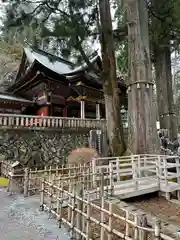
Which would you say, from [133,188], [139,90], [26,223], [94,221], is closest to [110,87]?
[139,90]

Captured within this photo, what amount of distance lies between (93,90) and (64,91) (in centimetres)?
204

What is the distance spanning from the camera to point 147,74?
8.09m

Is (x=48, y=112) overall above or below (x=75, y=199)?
above

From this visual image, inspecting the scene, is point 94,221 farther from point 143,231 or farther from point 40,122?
point 40,122

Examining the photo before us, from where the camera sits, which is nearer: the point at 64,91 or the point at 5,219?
the point at 5,219

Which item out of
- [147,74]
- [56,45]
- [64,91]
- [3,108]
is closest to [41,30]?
[56,45]

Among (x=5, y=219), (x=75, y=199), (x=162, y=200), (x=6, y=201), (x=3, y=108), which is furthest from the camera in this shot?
(x=3, y=108)

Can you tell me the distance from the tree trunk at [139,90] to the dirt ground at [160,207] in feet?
5.94

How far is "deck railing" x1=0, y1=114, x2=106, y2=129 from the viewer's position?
10.0m

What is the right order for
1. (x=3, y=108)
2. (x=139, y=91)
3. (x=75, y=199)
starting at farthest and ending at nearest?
(x=3, y=108), (x=139, y=91), (x=75, y=199)

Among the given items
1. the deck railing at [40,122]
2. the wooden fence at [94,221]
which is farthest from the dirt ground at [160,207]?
the deck railing at [40,122]

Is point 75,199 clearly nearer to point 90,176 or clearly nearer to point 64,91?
point 90,176

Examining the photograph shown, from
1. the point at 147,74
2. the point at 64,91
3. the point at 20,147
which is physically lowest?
the point at 20,147

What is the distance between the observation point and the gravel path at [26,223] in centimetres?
331
